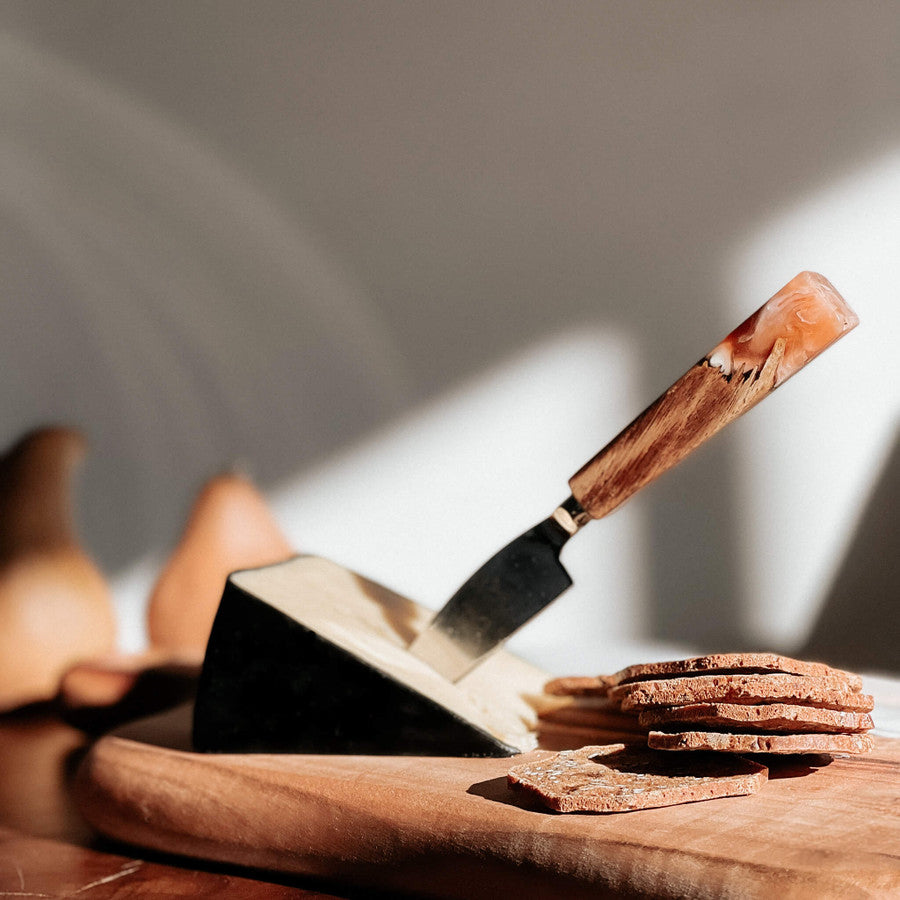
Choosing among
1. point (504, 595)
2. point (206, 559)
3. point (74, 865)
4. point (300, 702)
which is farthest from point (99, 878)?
point (206, 559)

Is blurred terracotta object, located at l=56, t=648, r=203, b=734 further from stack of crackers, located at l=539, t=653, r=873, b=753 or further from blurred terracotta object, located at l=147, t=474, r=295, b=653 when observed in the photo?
stack of crackers, located at l=539, t=653, r=873, b=753


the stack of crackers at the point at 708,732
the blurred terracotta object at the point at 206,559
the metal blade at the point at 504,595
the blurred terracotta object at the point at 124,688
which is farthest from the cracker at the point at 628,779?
the blurred terracotta object at the point at 206,559

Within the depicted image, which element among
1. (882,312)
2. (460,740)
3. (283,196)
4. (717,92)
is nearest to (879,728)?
(460,740)

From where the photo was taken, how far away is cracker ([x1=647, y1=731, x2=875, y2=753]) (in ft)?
1.90

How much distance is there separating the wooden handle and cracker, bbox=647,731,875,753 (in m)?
0.17

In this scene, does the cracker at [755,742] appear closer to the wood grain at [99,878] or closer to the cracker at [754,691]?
the cracker at [754,691]

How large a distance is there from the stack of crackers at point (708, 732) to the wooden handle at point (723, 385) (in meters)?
0.13

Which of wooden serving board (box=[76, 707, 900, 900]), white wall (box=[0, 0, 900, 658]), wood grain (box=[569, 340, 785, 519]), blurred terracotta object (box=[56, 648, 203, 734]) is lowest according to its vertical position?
wooden serving board (box=[76, 707, 900, 900])

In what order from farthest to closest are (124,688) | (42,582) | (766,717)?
(42,582) → (124,688) → (766,717)

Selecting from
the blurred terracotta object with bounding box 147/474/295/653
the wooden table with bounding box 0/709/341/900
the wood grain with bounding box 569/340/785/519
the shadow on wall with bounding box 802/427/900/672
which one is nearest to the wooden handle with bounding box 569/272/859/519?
the wood grain with bounding box 569/340/785/519

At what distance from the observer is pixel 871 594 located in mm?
1037

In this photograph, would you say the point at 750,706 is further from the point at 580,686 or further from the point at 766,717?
the point at 580,686

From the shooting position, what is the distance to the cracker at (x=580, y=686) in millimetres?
744

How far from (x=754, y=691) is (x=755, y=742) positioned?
30mm
